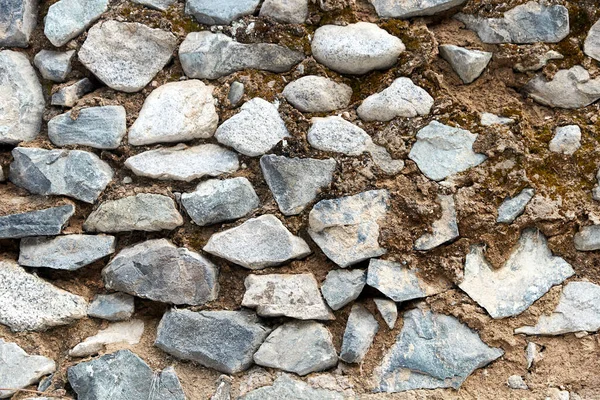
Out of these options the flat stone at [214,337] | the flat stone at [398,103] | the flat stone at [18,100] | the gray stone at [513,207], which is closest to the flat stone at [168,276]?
the flat stone at [214,337]

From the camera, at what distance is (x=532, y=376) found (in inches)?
70.2

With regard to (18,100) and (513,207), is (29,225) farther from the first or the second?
(513,207)

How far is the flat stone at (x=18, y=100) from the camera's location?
2039mm

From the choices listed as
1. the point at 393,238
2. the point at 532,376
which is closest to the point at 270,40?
the point at 393,238

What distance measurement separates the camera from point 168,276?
1.89 metres

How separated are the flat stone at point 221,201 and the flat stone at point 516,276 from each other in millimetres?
608

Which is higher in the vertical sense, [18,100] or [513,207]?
[18,100]

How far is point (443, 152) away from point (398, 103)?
0.18 m

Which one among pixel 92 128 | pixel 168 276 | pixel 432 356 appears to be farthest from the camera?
pixel 92 128

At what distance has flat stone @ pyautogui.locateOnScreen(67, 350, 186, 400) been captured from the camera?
5.97ft

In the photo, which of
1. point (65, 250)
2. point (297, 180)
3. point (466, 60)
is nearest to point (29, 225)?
point (65, 250)

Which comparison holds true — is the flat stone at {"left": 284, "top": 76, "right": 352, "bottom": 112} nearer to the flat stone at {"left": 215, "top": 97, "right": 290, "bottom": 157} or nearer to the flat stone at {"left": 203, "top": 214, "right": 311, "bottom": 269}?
the flat stone at {"left": 215, "top": 97, "right": 290, "bottom": 157}

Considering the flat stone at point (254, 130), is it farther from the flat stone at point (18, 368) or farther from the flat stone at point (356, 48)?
the flat stone at point (18, 368)

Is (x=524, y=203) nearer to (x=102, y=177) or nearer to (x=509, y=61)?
(x=509, y=61)
